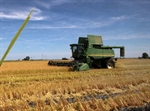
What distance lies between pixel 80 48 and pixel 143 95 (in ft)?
53.8

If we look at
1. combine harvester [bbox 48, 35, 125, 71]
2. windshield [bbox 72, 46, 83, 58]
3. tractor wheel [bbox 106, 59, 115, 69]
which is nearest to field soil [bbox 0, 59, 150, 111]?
combine harvester [bbox 48, 35, 125, 71]

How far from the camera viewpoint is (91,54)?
1010 inches

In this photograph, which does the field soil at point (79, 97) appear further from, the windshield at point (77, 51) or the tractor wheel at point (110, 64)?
the tractor wheel at point (110, 64)

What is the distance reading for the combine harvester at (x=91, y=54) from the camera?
24.5 m

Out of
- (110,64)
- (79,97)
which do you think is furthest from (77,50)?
(79,97)

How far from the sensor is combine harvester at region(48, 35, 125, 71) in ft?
80.4

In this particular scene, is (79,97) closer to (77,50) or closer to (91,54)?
(77,50)

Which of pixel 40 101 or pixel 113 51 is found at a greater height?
pixel 113 51

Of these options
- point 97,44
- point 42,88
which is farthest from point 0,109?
point 97,44

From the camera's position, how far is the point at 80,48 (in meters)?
24.8

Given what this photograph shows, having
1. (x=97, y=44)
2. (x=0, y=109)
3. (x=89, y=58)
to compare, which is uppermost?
(x=97, y=44)

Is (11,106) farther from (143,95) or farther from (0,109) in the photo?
(143,95)

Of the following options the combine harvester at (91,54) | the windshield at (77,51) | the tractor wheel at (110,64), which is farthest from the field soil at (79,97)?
the tractor wheel at (110,64)

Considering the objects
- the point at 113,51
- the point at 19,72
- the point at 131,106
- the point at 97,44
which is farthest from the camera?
the point at 113,51
